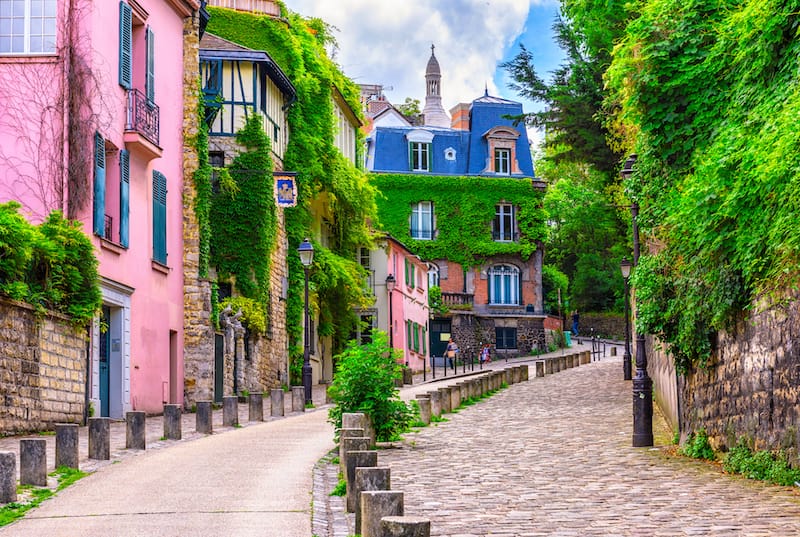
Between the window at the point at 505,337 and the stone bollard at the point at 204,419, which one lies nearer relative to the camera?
the stone bollard at the point at 204,419

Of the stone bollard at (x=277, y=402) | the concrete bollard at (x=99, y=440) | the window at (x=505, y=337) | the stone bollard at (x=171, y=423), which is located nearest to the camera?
the concrete bollard at (x=99, y=440)

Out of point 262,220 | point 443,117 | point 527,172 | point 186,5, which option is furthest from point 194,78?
point 443,117

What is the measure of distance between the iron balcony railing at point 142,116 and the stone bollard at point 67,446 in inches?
442

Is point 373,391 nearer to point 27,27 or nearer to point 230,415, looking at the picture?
point 230,415

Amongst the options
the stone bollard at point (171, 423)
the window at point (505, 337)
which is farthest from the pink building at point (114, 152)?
the window at point (505, 337)

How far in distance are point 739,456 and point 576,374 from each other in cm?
Answer: 2638

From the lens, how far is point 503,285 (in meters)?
62.9

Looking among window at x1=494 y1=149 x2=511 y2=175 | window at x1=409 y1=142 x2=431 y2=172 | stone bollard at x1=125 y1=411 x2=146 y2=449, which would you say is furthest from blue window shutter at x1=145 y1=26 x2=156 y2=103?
window at x1=494 y1=149 x2=511 y2=175

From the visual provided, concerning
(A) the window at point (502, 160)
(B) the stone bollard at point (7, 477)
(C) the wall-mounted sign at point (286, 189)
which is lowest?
(B) the stone bollard at point (7, 477)

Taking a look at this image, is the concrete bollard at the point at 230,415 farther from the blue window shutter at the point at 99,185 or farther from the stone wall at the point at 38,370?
the blue window shutter at the point at 99,185

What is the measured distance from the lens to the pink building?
71.6 feet

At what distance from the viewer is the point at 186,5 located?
28.6 metres

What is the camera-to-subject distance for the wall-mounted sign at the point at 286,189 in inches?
1272

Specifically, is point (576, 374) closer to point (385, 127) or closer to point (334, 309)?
point (334, 309)
